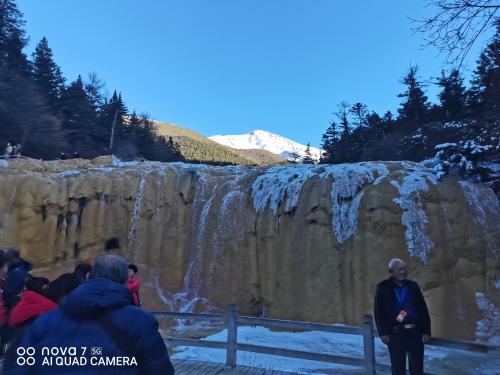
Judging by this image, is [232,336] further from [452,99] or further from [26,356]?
[452,99]

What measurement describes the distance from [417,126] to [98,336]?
3616 centimetres

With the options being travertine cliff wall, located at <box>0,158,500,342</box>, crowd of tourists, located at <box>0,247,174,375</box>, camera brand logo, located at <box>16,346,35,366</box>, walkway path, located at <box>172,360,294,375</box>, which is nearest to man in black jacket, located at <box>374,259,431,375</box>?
walkway path, located at <box>172,360,294,375</box>

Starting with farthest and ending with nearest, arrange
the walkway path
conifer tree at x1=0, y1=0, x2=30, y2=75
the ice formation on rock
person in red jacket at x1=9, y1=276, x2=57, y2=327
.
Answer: conifer tree at x1=0, y1=0, x2=30, y2=75, the ice formation on rock, the walkway path, person in red jacket at x1=9, y1=276, x2=57, y2=327

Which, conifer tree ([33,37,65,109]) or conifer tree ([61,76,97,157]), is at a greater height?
conifer tree ([33,37,65,109])

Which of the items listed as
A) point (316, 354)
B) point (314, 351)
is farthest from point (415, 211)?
point (316, 354)

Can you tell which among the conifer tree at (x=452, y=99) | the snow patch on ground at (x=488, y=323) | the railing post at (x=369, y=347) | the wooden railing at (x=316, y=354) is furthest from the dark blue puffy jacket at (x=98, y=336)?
the conifer tree at (x=452, y=99)

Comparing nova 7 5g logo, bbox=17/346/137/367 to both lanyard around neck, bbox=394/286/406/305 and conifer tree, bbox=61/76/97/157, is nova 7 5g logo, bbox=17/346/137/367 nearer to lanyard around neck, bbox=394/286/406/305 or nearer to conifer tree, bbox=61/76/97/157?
lanyard around neck, bbox=394/286/406/305

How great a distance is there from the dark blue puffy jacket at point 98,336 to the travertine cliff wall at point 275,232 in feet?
38.5

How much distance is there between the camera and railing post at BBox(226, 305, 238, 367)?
7.09m

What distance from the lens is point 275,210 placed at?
15.6 metres

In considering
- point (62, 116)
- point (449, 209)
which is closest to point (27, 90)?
point (62, 116)

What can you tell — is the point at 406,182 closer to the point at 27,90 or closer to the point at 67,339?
the point at 67,339

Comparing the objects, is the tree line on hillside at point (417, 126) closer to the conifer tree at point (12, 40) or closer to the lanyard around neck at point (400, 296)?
the lanyard around neck at point (400, 296)

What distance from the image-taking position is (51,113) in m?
38.2
